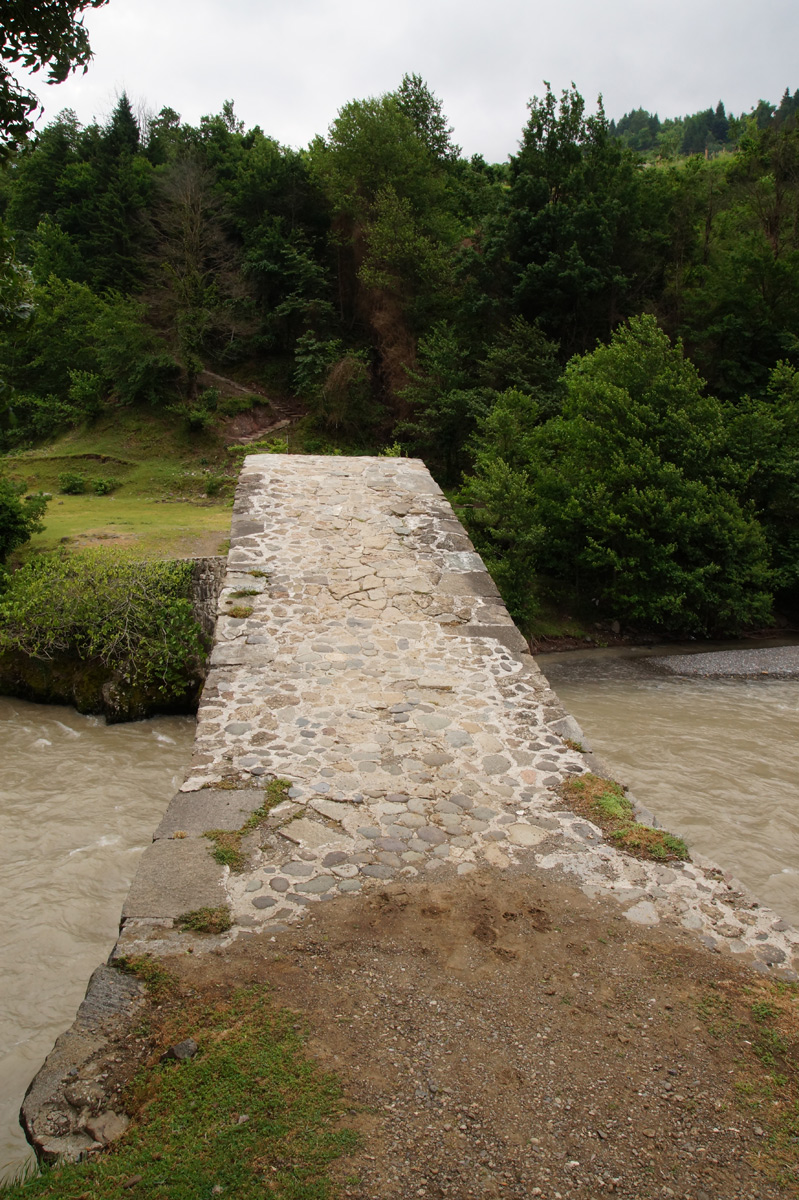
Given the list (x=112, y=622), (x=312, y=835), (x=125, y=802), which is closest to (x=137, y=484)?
(x=112, y=622)

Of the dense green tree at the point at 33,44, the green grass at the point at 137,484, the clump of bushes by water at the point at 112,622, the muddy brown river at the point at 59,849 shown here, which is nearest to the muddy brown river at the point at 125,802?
the muddy brown river at the point at 59,849

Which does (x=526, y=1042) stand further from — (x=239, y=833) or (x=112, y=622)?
(x=112, y=622)

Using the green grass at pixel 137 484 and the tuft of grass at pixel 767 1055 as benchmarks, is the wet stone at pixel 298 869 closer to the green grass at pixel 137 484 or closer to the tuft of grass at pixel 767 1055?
the tuft of grass at pixel 767 1055

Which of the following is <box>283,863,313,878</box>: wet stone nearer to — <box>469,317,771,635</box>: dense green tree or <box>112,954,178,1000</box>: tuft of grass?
<box>112,954,178,1000</box>: tuft of grass

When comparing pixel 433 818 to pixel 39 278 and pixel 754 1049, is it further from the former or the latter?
pixel 39 278

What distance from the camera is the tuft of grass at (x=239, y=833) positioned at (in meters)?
3.92

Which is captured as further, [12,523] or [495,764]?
[12,523]

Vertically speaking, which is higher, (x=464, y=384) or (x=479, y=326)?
(x=479, y=326)

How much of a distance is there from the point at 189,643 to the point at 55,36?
7.39 m

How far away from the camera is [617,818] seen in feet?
14.4

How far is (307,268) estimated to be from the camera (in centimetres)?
2281

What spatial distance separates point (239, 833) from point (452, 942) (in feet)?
4.65

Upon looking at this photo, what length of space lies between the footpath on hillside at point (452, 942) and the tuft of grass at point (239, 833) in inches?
0.7

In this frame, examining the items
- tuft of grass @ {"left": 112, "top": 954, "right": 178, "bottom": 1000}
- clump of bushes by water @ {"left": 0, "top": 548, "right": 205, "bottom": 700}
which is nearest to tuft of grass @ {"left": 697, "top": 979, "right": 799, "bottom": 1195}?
tuft of grass @ {"left": 112, "top": 954, "right": 178, "bottom": 1000}
